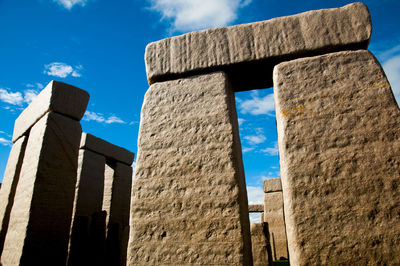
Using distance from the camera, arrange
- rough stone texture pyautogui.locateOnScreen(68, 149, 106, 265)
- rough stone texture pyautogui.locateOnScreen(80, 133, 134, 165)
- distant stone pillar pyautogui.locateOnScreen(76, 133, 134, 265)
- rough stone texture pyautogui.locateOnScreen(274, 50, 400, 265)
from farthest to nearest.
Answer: rough stone texture pyautogui.locateOnScreen(80, 133, 134, 165) < distant stone pillar pyautogui.locateOnScreen(76, 133, 134, 265) < rough stone texture pyautogui.locateOnScreen(68, 149, 106, 265) < rough stone texture pyautogui.locateOnScreen(274, 50, 400, 265)

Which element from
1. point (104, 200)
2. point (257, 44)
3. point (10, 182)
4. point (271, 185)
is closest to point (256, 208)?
point (271, 185)

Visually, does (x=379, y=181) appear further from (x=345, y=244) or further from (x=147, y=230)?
(x=147, y=230)

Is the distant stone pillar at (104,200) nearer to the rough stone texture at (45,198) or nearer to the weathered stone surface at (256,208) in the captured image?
the rough stone texture at (45,198)

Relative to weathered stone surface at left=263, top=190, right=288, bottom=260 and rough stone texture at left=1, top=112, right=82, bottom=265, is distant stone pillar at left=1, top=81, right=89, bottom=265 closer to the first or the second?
rough stone texture at left=1, top=112, right=82, bottom=265

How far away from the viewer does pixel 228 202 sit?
5.83 feet

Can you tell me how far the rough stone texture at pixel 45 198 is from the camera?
3.07m

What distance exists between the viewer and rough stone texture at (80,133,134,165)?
5.80m

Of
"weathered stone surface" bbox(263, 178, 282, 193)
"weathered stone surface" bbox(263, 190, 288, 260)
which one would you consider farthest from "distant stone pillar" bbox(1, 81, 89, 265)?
"weathered stone surface" bbox(263, 178, 282, 193)

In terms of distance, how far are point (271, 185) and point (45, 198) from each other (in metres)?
6.93

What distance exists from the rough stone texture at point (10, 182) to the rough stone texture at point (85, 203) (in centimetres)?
97

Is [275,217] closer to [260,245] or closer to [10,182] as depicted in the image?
[260,245]

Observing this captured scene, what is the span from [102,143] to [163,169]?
15.3ft

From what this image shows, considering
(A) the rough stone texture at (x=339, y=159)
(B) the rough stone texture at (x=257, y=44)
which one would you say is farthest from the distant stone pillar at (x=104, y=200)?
(A) the rough stone texture at (x=339, y=159)

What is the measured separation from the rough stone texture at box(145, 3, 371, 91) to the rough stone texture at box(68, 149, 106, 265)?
3.27 m
